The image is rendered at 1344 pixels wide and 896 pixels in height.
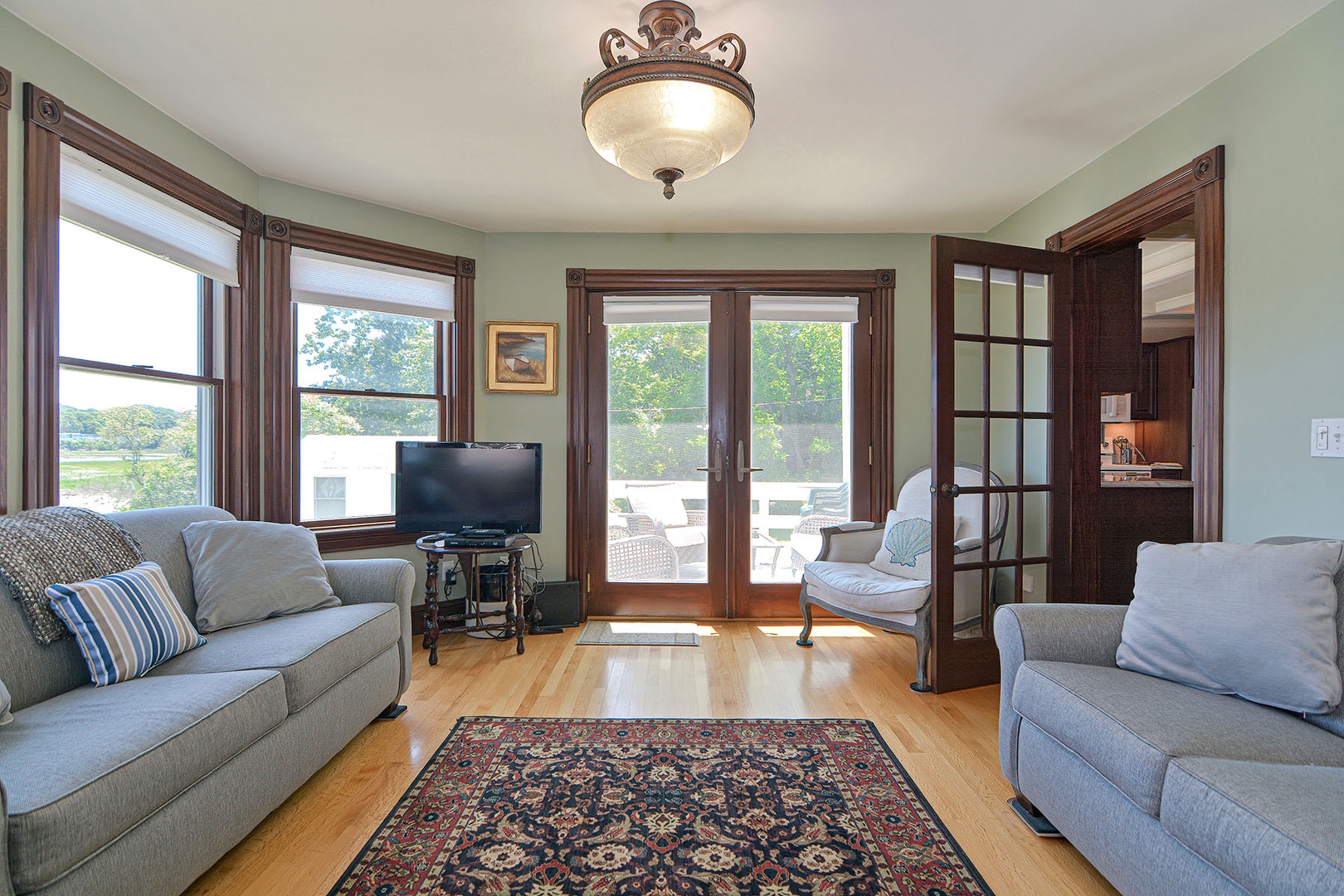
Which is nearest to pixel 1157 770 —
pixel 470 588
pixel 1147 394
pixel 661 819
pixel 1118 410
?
pixel 661 819

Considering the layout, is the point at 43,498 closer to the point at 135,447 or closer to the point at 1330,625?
the point at 135,447

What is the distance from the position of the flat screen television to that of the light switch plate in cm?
322

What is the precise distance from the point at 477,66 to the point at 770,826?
2720 millimetres

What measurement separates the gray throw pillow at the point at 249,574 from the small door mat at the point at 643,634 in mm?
1607

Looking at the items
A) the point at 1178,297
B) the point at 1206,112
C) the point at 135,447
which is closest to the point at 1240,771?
the point at 1206,112

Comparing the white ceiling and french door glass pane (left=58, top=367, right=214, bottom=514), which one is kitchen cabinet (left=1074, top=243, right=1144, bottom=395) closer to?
the white ceiling

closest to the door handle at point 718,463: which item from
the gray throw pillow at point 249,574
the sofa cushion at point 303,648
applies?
the sofa cushion at point 303,648

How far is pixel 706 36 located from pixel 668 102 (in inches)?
22.5

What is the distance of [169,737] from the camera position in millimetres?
1506

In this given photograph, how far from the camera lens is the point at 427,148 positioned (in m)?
3.07

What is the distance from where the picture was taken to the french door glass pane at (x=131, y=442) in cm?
252

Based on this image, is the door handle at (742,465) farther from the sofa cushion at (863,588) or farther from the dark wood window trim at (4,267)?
the dark wood window trim at (4,267)

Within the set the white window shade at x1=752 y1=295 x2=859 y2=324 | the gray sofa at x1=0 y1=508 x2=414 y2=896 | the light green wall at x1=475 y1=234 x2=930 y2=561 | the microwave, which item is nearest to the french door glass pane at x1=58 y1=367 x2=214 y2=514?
the gray sofa at x1=0 y1=508 x2=414 y2=896

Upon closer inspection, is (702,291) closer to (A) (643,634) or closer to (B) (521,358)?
(B) (521,358)
